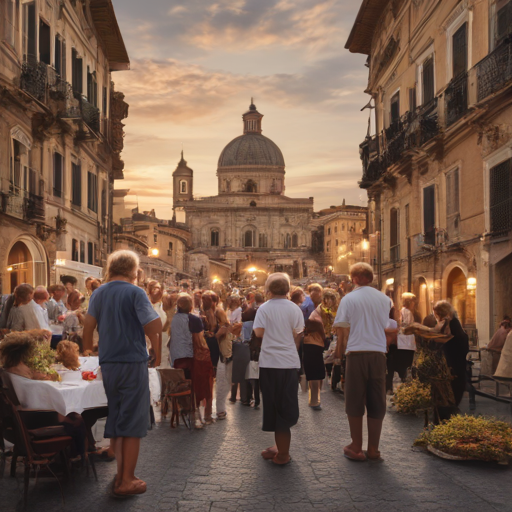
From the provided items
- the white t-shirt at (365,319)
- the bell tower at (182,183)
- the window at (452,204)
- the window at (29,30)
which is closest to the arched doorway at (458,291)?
the window at (452,204)

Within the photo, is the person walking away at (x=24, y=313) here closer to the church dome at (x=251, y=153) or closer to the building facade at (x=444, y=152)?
the building facade at (x=444, y=152)

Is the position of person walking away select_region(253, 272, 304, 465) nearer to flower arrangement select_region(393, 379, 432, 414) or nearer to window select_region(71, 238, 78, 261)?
flower arrangement select_region(393, 379, 432, 414)

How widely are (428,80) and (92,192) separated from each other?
13.3 m

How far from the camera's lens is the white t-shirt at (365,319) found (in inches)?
286

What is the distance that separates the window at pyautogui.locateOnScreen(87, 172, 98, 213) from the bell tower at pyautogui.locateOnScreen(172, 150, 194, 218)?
10289 centimetres

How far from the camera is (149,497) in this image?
233 inches

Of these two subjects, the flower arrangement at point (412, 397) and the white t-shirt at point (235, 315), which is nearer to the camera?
the flower arrangement at point (412, 397)

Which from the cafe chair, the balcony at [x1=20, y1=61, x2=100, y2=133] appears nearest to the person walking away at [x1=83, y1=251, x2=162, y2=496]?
the cafe chair

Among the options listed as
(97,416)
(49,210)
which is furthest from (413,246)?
(97,416)

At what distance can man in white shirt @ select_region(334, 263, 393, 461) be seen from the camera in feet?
23.7

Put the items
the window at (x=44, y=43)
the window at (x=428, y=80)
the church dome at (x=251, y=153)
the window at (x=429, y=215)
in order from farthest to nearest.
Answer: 1. the church dome at (x=251, y=153)
2. the window at (x=429, y=215)
3. the window at (x=428, y=80)
4. the window at (x=44, y=43)

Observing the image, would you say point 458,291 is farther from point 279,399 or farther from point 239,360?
point 279,399

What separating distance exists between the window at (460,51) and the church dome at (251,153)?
315ft

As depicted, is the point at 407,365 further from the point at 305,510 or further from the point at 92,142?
the point at 92,142
